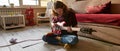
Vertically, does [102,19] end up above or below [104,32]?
above

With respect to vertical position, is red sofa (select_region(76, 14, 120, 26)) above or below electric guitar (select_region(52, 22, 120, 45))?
above

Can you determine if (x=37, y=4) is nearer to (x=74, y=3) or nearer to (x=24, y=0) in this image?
(x=24, y=0)

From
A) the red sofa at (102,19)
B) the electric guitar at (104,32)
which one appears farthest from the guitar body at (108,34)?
the red sofa at (102,19)

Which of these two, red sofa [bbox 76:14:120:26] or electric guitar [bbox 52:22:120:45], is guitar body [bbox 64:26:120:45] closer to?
electric guitar [bbox 52:22:120:45]

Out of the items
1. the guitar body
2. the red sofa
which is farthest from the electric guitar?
the red sofa

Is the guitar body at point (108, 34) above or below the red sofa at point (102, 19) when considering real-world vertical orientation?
below

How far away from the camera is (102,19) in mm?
1914

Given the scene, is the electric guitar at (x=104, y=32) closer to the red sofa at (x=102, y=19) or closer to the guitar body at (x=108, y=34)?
the guitar body at (x=108, y=34)

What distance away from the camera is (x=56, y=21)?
6.49 ft

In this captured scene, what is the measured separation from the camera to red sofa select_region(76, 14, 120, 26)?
1746mm

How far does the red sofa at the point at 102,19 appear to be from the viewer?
1.75 metres

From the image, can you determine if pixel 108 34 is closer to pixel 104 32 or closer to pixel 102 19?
pixel 104 32

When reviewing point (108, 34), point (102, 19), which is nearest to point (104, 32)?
point (108, 34)

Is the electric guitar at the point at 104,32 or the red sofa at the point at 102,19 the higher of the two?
the red sofa at the point at 102,19
